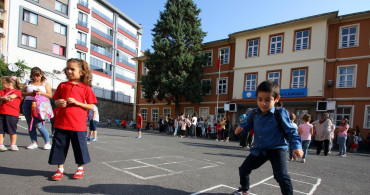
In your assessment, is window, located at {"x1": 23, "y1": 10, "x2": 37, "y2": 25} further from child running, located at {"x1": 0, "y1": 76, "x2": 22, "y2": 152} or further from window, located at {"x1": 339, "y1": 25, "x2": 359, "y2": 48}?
window, located at {"x1": 339, "y1": 25, "x2": 359, "y2": 48}

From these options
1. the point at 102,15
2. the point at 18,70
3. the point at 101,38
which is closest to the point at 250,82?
the point at 18,70

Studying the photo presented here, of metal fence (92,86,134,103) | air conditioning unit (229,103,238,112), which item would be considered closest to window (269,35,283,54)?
air conditioning unit (229,103,238,112)

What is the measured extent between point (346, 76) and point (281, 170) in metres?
19.4

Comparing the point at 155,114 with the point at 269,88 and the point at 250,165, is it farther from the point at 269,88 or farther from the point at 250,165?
the point at 269,88

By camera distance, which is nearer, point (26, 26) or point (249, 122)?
point (249, 122)

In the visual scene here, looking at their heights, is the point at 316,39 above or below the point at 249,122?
above

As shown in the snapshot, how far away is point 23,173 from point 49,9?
34899 millimetres

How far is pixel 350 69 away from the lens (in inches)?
694

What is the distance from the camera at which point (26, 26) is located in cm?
2883

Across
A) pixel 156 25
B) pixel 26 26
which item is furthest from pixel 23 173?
pixel 26 26

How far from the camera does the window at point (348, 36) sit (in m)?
17.6

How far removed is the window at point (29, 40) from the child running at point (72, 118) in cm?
3289

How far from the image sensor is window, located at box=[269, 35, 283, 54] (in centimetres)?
2042

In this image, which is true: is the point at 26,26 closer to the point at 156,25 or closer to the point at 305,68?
the point at 156,25
